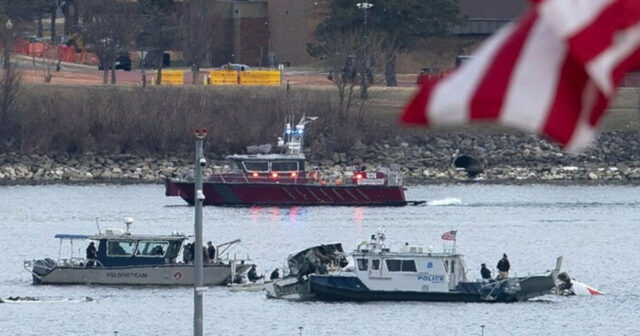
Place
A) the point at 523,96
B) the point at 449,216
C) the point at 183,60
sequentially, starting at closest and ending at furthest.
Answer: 1. the point at 523,96
2. the point at 449,216
3. the point at 183,60

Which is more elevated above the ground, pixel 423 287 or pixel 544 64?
pixel 544 64

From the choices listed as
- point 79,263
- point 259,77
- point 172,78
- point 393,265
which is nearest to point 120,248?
point 79,263

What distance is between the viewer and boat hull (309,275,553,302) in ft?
176

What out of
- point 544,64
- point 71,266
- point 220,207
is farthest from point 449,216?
point 544,64

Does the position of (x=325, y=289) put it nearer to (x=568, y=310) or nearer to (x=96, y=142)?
(x=568, y=310)

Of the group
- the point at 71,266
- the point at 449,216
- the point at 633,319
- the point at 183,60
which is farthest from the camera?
the point at 183,60

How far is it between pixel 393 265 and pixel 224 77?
70259 mm

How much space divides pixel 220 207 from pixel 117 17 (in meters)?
41.7

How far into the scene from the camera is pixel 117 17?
129500 mm

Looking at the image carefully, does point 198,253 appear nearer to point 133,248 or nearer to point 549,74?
point 549,74

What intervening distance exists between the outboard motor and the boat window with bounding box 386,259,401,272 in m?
56.3

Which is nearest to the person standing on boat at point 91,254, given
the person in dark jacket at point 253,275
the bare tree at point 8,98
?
the person in dark jacket at point 253,275

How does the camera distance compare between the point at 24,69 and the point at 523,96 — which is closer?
the point at 523,96

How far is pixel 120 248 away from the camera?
58.8 m
